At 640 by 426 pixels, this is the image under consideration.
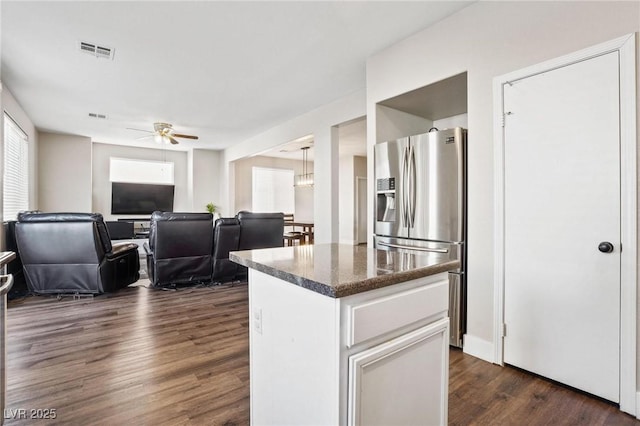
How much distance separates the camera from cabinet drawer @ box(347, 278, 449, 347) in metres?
1.02

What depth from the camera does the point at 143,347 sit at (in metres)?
2.59

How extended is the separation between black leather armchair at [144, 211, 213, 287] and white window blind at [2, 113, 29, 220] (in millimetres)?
2083

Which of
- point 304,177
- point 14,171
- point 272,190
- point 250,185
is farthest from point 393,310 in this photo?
point 272,190

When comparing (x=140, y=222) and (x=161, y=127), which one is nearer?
(x=161, y=127)

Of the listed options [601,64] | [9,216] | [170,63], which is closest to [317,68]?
[170,63]

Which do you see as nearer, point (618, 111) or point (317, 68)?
point (618, 111)

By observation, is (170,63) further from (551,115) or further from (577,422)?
(577,422)

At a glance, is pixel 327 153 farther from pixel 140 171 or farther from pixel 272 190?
pixel 140 171

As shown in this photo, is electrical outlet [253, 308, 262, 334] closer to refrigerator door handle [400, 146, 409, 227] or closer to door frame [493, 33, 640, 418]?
refrigerator door handle [400, 146, 409, 227]

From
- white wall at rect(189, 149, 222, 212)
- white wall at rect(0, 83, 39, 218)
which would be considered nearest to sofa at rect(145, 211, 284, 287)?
white wall at rect(0, 83, 39, 218)

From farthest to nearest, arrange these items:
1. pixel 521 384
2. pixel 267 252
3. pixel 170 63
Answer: pixel 170 63 → pixel 521 384 → pixel 267 252

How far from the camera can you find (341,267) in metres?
1.25

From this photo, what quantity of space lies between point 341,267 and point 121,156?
905 cm

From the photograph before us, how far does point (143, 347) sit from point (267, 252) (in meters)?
1.74
